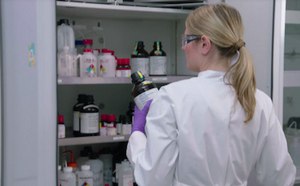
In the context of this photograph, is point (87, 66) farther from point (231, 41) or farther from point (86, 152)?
point (231, 41)

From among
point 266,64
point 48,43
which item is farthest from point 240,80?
point 48,43

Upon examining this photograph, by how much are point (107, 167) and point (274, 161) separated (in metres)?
1.20

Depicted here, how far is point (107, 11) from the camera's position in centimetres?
198

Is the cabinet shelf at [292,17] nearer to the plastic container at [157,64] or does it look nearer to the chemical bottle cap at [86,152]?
the plastic container at [157,64]

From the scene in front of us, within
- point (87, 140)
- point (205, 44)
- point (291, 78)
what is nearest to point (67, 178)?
point (87, 140)

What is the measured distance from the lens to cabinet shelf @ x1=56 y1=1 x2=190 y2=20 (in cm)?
182

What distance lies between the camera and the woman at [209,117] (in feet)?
3.73

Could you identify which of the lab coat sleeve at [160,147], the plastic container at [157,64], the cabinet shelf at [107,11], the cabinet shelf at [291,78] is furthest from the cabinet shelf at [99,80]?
the lab coat sleeve at [160,147]

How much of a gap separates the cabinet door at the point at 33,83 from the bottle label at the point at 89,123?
1.47 feet

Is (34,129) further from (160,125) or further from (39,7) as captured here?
(160,125)

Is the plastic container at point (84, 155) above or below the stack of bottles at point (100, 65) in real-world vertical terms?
below

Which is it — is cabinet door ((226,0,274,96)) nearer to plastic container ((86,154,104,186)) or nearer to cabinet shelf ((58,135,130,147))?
cabinet shelf ((58,135,130,147))

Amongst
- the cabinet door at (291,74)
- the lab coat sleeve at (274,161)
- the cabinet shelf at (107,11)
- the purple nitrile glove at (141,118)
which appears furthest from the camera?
the cabinet door at (291,74)

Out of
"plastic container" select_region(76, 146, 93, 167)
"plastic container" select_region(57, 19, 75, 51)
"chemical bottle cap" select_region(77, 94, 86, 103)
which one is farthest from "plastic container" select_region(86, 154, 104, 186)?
"plastic container" select_region(57, 19, 75, 51)
